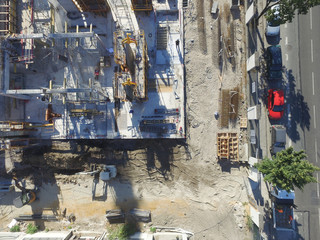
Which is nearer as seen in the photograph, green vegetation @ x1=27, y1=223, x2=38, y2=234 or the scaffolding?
the scaffolding

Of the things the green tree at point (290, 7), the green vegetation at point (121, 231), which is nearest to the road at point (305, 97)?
the green tree at point (290, 7)

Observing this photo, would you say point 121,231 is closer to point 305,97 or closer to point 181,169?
point 181,169

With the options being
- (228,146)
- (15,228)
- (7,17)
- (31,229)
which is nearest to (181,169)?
(228,146)

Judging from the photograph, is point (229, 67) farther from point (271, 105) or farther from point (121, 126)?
point (121, 126)

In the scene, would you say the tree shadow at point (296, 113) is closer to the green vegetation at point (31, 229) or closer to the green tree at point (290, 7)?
the green tree at point (290, 7)

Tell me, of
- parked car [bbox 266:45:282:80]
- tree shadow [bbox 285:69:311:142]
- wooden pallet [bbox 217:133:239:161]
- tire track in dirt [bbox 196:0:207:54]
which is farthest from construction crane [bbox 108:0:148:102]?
tree shadow [bbox 285:69:311:142]

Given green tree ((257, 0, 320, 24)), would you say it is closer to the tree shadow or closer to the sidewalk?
the sidewalk

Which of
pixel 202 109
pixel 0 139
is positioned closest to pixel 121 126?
pixel 202 109
